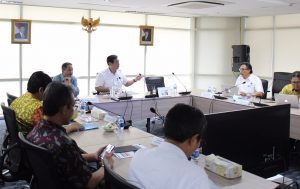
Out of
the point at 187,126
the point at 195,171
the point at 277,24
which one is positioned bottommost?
the point at 195,171

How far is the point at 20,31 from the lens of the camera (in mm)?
6895

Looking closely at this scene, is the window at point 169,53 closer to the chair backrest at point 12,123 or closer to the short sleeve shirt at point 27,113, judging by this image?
the short sleeve shirt at point 27,113

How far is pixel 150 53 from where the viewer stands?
28.5 ft

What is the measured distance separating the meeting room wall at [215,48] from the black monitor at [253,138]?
7.21 meters

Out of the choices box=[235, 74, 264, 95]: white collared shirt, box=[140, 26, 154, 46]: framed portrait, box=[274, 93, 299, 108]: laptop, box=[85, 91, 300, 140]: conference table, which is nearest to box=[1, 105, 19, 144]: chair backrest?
box=[85, 91, 300, 140]: conference table

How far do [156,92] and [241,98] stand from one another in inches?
51.7

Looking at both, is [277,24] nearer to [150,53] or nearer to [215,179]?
[150,53]

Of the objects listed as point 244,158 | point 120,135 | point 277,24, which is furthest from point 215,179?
point 277,24

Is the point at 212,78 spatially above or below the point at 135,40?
below

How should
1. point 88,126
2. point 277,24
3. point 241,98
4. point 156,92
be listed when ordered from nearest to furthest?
point 88,126 → point 241,98 → point 156,92 → point 277,24

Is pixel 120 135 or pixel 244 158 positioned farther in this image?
pixel 120 135

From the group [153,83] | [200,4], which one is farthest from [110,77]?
[200,4]

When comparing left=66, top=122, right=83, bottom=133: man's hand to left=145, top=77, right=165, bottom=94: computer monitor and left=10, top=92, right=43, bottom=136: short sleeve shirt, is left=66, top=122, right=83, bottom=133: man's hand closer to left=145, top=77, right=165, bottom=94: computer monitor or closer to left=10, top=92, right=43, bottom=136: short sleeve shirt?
left=10, top=92, right=43, bottom=136: short sleeve shirt

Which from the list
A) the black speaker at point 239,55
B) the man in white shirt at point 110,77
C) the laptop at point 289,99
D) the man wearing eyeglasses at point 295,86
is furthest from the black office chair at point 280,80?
the man in white shirt at point 110,77
